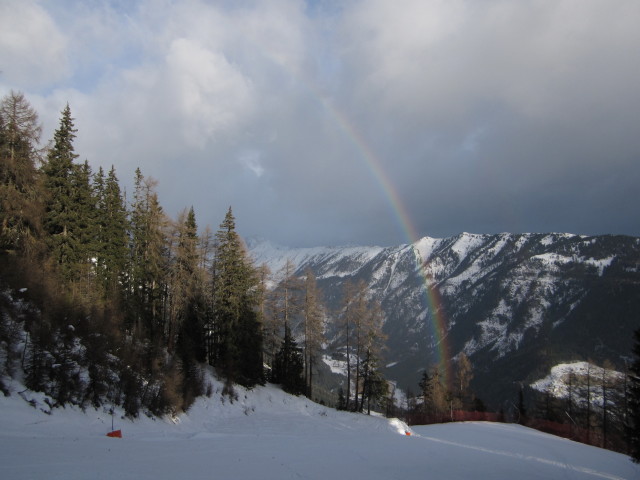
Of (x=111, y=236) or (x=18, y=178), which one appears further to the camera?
(x=111, y=236)

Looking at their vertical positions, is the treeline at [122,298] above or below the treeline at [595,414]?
above

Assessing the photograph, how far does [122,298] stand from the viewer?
31516 millimetres

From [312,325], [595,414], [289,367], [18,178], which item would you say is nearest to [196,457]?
[18,178]

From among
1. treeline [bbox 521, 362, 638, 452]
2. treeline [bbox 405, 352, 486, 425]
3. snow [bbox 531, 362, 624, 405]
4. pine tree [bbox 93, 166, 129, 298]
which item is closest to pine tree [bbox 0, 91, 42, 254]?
pine tree [bbox 93, 166, 129, 298]

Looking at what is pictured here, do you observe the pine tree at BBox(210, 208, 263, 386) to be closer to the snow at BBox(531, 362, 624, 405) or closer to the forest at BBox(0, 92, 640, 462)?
the forest at BBox(0, 92, 640, 462)

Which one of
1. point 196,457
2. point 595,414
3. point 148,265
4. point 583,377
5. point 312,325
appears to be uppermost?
point 148,265

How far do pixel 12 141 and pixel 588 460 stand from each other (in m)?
38.3

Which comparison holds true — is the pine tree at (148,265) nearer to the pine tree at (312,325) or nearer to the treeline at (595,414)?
the pine tree at (312,325)

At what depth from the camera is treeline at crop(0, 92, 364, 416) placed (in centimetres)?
1733

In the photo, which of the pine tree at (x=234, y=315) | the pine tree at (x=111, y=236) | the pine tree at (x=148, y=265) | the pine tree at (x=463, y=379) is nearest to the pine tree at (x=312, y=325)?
the pine tree at (x=234, y=315)

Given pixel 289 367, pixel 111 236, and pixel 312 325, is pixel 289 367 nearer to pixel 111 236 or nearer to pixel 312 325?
pixel 312 325

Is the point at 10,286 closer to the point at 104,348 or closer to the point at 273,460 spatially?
the point at 104,348

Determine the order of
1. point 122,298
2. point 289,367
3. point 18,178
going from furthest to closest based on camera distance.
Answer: point 289,367
point 122,298
point 18,178

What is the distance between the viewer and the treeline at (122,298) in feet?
56.9
